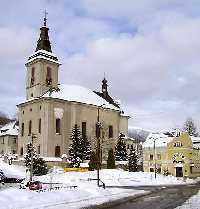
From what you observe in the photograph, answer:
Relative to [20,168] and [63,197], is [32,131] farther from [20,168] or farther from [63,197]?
[63,197]

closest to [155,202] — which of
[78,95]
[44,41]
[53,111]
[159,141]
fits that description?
[53,111]

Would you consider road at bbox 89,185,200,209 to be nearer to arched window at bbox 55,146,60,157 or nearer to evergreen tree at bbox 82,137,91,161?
evergreen tree at bbox 82,137,91,161

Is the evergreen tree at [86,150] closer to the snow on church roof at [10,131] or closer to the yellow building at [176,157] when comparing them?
the yellow building at [176,157]

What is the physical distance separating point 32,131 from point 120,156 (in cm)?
1758

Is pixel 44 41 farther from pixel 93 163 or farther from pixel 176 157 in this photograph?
pixel 176 157

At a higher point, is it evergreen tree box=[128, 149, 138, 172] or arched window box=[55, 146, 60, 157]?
arched window box=[55, 146, 60, 157]

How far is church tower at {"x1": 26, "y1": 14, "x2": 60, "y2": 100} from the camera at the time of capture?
85375 millimetres

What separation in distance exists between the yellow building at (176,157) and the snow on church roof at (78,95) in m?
14.9

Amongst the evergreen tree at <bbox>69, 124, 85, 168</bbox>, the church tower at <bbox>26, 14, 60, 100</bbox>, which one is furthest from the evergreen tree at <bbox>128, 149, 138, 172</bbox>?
the church tower at <bbox>26, 14, 60, 100</bbox>

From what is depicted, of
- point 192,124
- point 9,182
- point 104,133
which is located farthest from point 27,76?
point 192,124

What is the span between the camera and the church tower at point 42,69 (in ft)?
280

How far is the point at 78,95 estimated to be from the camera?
88.6 meters

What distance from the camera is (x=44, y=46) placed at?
288ft

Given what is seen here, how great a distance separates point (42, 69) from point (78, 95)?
9.04m
